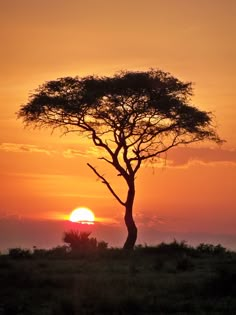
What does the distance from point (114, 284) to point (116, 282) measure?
0.63 metres

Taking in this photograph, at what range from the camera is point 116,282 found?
75.6ft

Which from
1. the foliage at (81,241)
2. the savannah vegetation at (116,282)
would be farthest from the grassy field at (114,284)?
the foliage at (81,241)

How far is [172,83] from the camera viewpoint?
43.5 m

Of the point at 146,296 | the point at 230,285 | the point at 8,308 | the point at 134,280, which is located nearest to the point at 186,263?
the point at 134,280

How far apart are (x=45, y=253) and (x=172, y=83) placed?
561 inches

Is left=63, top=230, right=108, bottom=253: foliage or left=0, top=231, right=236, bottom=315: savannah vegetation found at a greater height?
left=63, top=230, right=108, bottom=253: foliage

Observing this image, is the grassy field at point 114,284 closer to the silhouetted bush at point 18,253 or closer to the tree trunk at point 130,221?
the silhouetted bush at point 18,253

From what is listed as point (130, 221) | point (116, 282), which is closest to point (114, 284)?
point (116, 282)

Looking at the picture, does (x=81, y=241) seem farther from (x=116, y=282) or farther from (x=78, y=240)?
(x=116, y=282)

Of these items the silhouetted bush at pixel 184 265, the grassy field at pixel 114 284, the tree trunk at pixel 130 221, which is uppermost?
the tree trunk at pixel 130 221

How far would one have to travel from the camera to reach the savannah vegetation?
18.4 meters

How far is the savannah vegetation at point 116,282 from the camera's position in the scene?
18375mm

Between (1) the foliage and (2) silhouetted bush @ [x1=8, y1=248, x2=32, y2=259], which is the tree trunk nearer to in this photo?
(1) the foliage

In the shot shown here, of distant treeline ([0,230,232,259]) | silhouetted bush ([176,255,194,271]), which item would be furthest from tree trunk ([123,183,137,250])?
silhouetted bush ([176,255,194,271])
